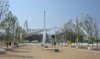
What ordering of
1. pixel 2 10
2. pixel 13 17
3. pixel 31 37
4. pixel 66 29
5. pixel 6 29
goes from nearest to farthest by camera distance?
pixel 2 10
pixel 6 29
pixel 13 17
pixel 66 29
pixel 31 37

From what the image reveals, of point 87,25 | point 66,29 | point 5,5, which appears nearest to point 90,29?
point 87,25

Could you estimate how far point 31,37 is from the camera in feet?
546

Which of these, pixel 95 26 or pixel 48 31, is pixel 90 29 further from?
pixel 48 31

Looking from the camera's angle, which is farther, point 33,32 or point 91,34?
point 33,32

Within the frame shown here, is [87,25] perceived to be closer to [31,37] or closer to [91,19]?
[91,19]

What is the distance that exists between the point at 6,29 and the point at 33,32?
136813 mm

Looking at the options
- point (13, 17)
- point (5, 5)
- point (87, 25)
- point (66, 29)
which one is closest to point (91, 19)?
point (87, 25)

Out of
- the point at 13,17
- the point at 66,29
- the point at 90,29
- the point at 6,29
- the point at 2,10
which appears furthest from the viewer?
the point at 66,29

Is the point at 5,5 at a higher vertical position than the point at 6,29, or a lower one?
higher

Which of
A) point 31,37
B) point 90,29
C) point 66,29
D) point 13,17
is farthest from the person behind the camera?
point 31,37

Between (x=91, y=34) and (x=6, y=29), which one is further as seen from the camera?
(x=91, y=34)

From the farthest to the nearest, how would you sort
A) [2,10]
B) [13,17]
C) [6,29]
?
[13,17]
[6,29]
[2,10]

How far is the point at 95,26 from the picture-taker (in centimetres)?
4334

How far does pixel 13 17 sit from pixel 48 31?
450 feet
